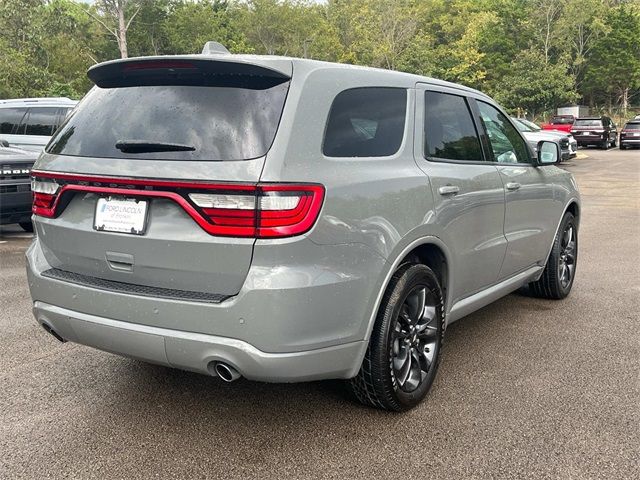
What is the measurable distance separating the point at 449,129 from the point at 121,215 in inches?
79.4

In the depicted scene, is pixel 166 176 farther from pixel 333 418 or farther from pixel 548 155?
pixel 548 155

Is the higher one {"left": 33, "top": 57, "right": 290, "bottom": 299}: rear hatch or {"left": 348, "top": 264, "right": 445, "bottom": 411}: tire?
{"left": 33, "top": 57, "right": 290, "bottom": 299}: rear hatch

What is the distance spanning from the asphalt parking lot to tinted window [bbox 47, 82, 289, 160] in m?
1.35

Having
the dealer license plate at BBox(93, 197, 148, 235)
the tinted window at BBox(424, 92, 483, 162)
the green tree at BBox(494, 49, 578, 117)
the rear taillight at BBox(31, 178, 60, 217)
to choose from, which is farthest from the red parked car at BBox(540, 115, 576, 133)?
the dealer license plate at BBox(93, 197, 148, 235)

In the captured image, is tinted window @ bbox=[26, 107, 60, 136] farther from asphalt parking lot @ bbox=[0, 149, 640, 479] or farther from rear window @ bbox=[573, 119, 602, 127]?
rear window @ bbox=[573, 119, 602, 127]

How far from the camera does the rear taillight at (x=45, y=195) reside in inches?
119

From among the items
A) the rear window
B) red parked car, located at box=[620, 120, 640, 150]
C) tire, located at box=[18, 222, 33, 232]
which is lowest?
red parked car, located at box=[620, 120, 640, 150]

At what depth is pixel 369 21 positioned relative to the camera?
47.5m

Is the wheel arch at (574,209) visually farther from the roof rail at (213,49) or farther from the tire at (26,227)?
the tire at (26,227)

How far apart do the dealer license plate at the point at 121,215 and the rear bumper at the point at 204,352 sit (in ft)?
1.37

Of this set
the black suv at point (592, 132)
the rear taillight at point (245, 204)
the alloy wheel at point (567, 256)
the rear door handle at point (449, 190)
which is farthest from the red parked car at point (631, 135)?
Answer: the rear taillight at point (245, 204)

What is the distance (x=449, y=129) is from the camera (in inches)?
148

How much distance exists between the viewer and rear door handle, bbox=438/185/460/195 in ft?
11.1

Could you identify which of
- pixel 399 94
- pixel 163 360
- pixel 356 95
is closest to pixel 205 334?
pixel 163 360
